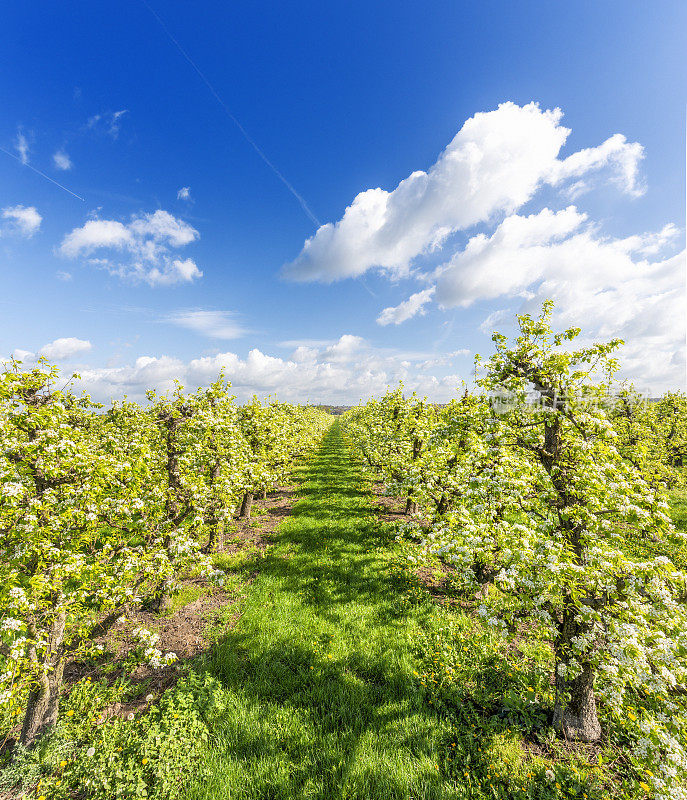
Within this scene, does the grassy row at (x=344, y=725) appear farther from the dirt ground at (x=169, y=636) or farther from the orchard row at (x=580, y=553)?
the orchard row at (x=580, y=553)

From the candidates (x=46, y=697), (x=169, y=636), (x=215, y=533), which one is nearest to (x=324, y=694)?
(x=169, y=636)

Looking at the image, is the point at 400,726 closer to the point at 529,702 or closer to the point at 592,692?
the point at 529,702

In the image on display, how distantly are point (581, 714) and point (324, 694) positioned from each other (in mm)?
6061

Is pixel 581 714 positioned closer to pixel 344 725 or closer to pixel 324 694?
pixel 344 725

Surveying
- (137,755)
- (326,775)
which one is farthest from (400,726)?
(137,755)

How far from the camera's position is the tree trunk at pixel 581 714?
273 inches

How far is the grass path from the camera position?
6.10 m

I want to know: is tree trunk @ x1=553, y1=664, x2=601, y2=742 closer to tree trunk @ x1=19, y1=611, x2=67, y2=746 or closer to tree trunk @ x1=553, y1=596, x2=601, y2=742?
tree trunk @ x1=553, y1=596, x2=601, y2=742

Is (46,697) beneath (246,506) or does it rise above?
beneath

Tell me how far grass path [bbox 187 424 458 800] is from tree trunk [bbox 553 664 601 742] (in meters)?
2.77

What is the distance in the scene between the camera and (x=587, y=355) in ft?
27.1

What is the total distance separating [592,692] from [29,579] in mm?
12896

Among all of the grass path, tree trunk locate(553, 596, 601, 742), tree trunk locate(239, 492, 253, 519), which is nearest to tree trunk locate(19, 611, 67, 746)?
the grass path

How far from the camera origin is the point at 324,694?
26.1 feet
